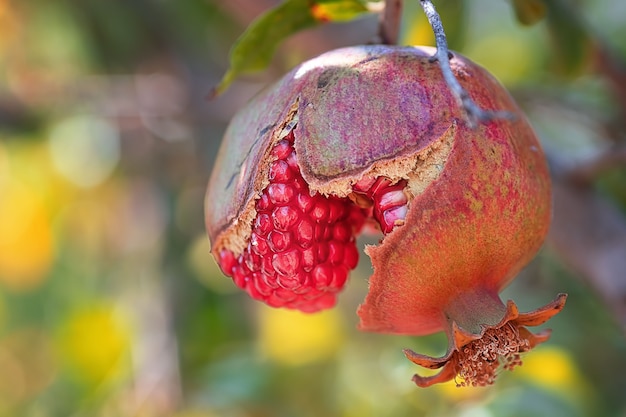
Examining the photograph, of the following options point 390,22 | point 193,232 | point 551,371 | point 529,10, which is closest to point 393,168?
point 390,22

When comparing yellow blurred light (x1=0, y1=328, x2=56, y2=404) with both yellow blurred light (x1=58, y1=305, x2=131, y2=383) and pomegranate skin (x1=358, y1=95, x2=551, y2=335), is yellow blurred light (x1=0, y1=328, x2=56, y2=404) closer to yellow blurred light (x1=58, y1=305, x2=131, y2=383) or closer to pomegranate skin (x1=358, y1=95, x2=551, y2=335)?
yellow blurred light (x1=58, y1=305, x2=131, y2=383)

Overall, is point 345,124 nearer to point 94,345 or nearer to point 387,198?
point 387,198

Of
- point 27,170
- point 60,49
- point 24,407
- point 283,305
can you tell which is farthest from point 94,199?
point 283,305

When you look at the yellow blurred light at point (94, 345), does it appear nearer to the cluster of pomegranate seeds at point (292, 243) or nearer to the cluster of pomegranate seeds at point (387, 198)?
the cluster of pomegranate seeds at point (292, 243)

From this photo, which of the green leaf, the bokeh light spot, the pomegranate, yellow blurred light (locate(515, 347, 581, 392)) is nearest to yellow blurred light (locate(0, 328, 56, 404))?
the bokeh light spot

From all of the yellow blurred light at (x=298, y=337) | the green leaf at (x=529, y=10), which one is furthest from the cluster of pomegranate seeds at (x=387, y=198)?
the yellow blurred light at (x=298, y=337)

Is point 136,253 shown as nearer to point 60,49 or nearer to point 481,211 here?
point 60,49
